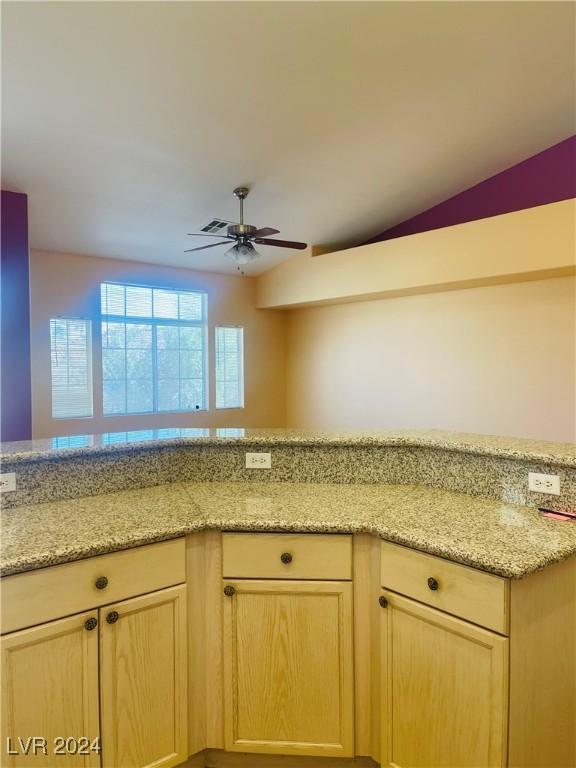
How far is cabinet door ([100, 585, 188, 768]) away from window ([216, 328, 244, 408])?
16.5ft

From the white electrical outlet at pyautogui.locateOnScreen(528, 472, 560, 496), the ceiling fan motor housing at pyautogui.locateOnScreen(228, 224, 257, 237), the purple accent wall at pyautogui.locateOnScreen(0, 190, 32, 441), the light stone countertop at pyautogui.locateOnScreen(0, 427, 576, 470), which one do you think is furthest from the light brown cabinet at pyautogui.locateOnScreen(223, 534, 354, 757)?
Answer: the ceiling fan motor housing at pyautogui.locateOnScreen(228, 224, 257, 237)

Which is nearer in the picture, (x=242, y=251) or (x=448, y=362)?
(x=242, y=251)

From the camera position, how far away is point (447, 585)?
124 centimetres

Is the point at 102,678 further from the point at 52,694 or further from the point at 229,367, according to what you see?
the point at 229,367

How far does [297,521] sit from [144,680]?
66cm

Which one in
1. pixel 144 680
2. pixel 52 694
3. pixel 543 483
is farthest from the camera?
pixel 543 483

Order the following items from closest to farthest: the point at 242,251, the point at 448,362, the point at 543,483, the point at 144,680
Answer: the point at 144,680 < the point at 543,483 < the point at 242,251 < the point at 448,362

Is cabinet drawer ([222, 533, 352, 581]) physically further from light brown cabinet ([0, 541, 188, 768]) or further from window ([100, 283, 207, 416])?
window ([100, 283, 207, 416])

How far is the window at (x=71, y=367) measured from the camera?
5.04m

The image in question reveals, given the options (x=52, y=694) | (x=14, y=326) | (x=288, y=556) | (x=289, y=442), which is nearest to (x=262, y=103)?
(x=289, y=442)

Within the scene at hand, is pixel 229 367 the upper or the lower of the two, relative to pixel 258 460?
upper

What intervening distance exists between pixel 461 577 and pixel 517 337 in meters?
3.79

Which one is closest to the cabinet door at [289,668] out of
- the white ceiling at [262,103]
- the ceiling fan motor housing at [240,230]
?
the white ceiling at [262,103]

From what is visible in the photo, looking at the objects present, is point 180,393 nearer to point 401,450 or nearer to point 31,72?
point 31,72
